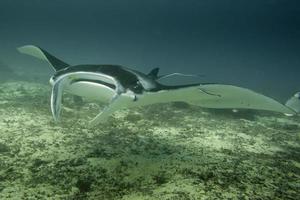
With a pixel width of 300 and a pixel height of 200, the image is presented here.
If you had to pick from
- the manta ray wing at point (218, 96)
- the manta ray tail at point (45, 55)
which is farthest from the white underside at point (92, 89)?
the manta ray tail at point (45, 55)

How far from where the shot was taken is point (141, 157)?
3.88 m

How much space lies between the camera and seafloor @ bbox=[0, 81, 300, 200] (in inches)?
116

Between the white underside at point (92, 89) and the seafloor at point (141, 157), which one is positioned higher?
the white underside at point (92, 89)

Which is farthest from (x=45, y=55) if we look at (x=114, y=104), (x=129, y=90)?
(x=114, y=104)

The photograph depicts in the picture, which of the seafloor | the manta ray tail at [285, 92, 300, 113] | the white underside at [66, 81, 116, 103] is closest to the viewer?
the seafloor

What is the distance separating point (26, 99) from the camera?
24.3ft

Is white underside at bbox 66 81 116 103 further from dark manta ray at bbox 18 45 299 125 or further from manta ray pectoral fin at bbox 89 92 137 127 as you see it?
manta ray pectoral fin at bbox 89 92 137 127

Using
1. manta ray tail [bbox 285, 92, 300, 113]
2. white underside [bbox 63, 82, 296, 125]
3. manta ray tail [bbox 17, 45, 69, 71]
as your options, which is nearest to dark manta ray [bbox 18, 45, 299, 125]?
white underside [bbox 63, 82, 296, 125]

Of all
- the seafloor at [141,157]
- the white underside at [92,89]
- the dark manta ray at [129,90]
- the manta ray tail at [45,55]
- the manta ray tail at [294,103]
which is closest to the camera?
the seafloor at [141,157]

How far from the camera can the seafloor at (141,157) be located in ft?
9.69

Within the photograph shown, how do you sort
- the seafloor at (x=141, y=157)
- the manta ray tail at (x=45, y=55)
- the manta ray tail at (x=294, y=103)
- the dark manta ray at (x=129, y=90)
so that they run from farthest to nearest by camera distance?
1. the manta ray tail at (x=294, y=103)
2. the manta ray tail at (x=45, y=55)
3. the dark manta ray at (x=129, y=90)
4. the seafloor at (x=141, y=157)

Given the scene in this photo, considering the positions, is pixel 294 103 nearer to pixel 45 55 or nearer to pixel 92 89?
pixel 92 89

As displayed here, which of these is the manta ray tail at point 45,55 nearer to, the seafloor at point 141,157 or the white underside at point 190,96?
the white underside at point 190,96

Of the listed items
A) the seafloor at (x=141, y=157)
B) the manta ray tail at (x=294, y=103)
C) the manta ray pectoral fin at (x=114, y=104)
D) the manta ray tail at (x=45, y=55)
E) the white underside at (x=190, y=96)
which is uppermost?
the manta ray tail at (x=45, y=55)
